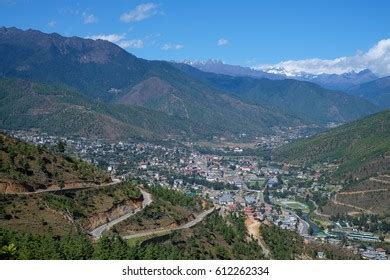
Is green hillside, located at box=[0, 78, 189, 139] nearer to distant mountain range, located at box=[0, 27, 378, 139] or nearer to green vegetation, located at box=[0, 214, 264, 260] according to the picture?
distant mountain range, located at box=[0, 27, 378, 139]

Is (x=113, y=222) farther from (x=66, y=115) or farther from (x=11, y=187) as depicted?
(x=66, y=115)

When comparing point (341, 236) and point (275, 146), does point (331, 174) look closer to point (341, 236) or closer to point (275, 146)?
point (341, 236)

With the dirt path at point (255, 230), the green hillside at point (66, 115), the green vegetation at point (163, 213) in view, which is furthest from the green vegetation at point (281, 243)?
the green hillside at point (66, 115)

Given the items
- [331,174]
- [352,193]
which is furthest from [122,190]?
[331,174]

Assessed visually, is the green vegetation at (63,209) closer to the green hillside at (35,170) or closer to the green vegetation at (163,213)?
the green hillside at (35,170)

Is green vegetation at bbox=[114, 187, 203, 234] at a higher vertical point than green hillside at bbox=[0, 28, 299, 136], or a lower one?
lower

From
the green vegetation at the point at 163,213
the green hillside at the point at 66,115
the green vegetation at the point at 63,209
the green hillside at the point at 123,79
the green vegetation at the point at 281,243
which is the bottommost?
the green vegetation at the point at 281,243

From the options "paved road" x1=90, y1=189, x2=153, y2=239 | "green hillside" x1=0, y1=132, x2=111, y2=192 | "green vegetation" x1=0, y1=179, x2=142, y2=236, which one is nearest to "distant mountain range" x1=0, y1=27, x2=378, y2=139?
"green hillside" x1=0, y1=132, x2=111, y2=192

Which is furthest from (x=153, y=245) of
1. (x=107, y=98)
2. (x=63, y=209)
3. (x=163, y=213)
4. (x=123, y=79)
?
(x=123, y=79)
